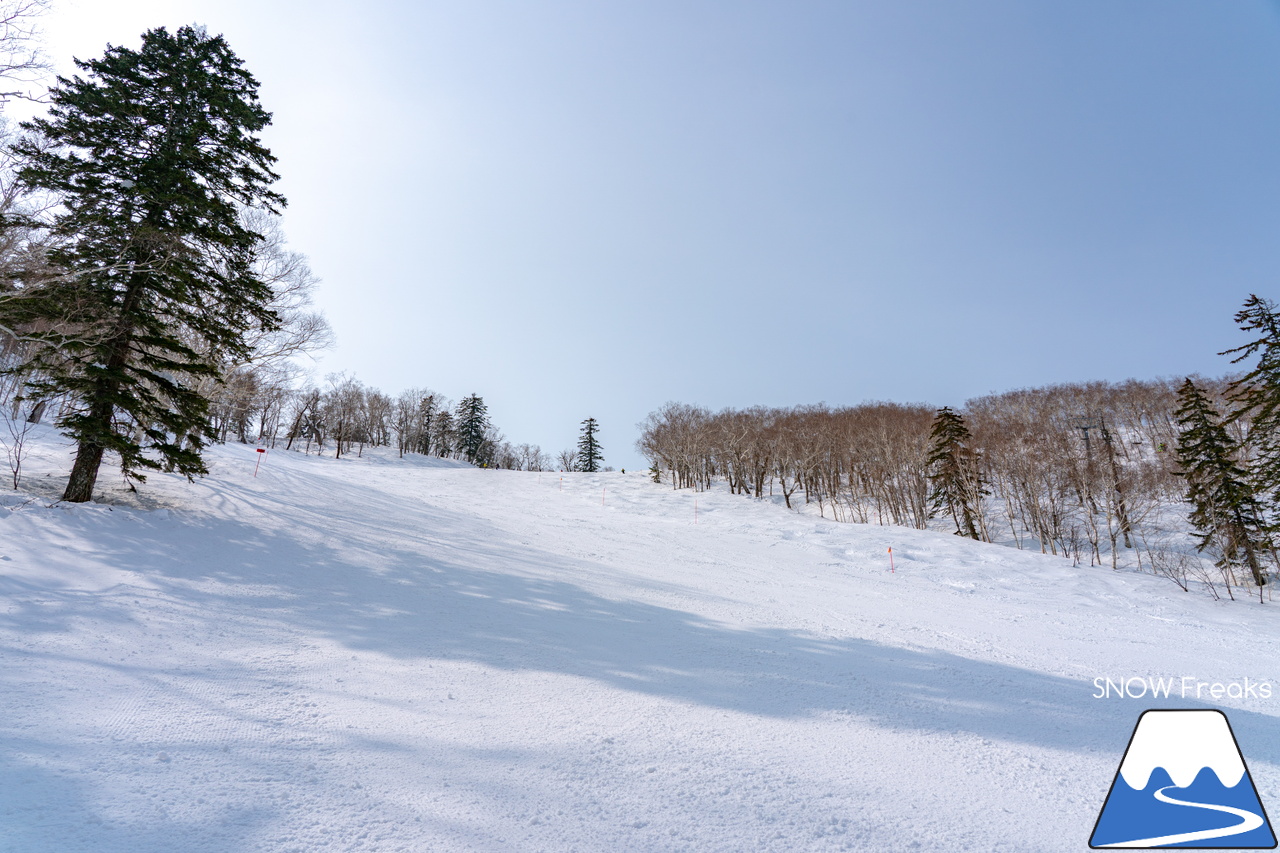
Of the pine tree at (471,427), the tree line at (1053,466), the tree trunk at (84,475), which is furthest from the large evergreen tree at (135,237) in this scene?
the pine tree at (471,427)

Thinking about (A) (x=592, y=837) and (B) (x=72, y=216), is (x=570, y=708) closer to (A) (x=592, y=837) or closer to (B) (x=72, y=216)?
(A) (x=592, y=837)

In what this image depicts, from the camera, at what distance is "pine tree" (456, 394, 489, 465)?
7156cm

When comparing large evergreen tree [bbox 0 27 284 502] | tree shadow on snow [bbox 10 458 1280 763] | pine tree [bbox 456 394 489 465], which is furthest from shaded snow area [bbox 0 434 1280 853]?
pine tree [bbox 456 394 489 465]

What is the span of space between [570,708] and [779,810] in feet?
6.95

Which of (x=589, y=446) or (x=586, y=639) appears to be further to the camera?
(x=589, y=446)

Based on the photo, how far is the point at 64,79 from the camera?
30.5 ft

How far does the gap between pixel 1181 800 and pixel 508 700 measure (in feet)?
17.5

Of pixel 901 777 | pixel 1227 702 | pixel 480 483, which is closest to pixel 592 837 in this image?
pixel 901 777

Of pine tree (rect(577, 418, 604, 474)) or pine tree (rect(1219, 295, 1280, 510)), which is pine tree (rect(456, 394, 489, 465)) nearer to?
pine tree (rect(577, 418, 604, 474))

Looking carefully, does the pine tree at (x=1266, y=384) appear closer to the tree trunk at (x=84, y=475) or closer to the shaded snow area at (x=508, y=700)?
the shaded snow area at (x=508, y=700)

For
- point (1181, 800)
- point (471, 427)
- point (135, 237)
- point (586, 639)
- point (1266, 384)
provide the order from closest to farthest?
1. point (1181, 800)
2. point (586, 639)
3. point (135, 237)
4. point (1266, 384)
5. point (471, 427)

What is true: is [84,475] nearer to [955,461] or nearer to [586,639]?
[586,639]

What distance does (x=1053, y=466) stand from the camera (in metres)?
30.7

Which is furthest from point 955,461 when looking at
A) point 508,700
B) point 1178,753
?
point 508,700
